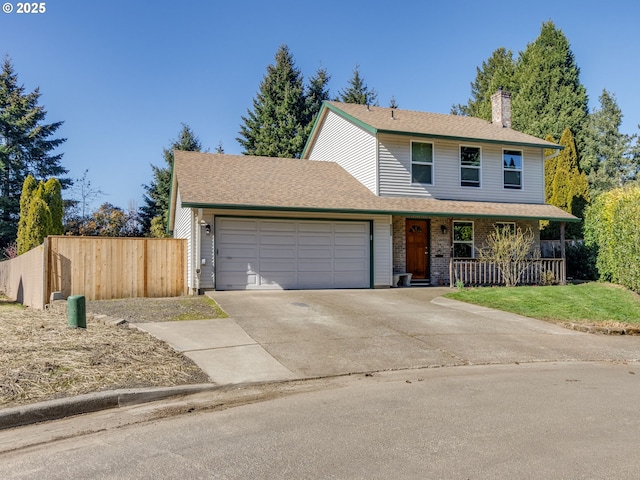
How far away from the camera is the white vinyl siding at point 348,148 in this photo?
59.7 feet

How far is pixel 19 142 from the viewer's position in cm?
3794

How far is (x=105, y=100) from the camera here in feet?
72.9

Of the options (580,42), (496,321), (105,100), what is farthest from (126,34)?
(580,42)

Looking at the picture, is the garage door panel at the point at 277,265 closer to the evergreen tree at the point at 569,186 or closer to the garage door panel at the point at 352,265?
the garage door panel at the point at 352,265

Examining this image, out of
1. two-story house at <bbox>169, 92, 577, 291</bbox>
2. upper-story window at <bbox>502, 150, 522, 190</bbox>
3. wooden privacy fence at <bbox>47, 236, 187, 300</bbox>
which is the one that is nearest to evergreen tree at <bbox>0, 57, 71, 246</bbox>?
two-story house at <bbox>169, 92, 577, 291</bbox>

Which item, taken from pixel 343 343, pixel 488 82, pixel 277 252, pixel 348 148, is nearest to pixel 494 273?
pixel 348 148

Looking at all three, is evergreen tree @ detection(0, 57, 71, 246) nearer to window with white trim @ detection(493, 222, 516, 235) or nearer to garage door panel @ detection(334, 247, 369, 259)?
garage door panel @ detection(334, 247, 369, 259)

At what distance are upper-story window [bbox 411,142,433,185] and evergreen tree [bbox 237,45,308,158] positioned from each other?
19.2 m

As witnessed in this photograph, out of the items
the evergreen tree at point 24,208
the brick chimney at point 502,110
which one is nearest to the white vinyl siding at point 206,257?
the evergreen tree at point 24,208

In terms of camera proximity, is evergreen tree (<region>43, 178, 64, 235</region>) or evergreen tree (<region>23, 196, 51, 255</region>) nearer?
evergreen tree (<region>23, 196, 51, 255</region>)

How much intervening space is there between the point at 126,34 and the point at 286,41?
26.4 meters

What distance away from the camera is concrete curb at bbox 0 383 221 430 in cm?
462

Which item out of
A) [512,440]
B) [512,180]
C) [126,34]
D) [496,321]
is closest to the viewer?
[512,440]

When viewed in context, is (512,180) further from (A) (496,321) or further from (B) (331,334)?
(B) (331,334)
